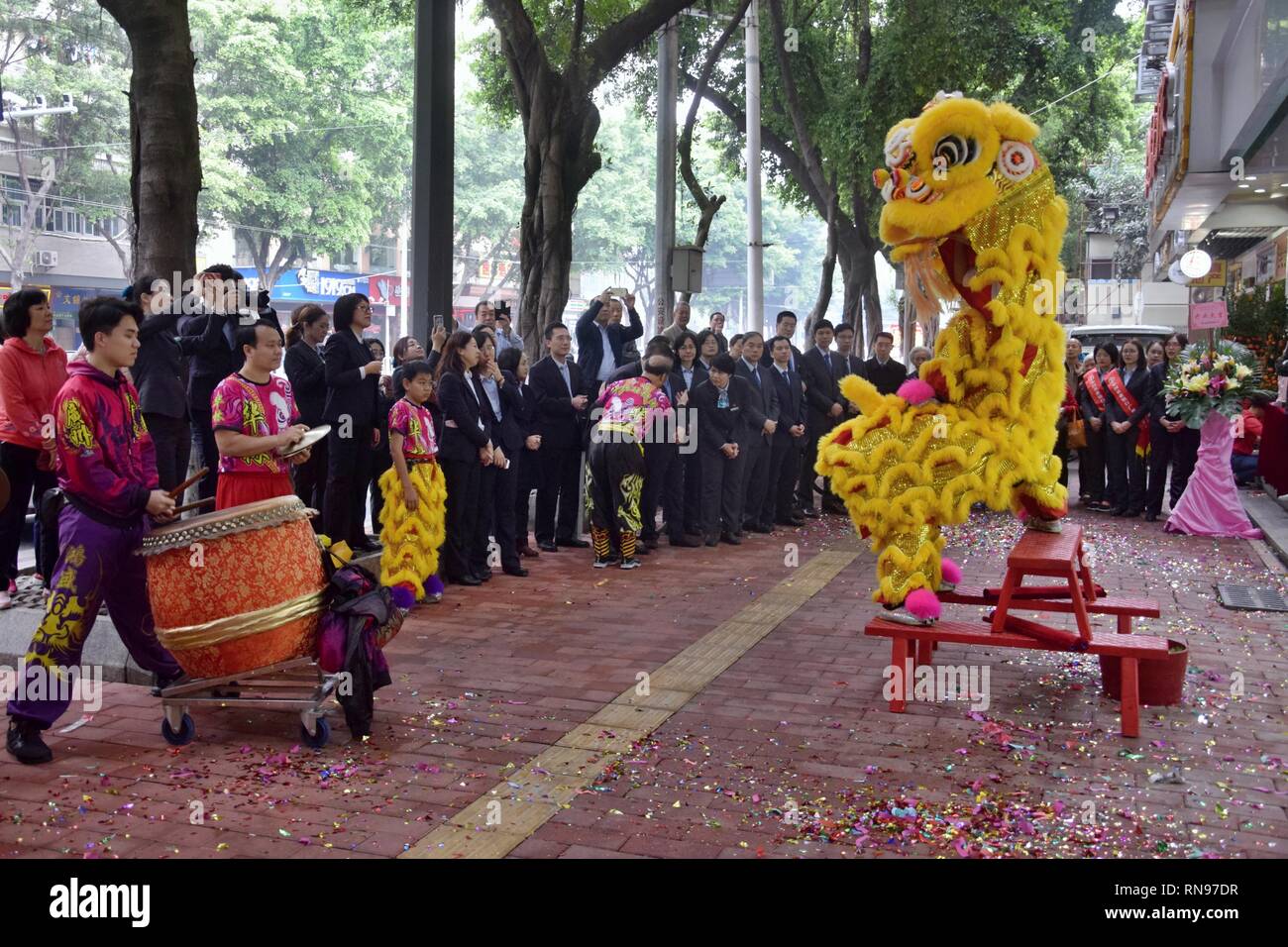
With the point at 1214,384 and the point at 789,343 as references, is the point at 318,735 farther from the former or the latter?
the point at 1214,384

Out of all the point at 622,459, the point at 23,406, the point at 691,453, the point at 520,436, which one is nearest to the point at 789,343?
the point at 691,453

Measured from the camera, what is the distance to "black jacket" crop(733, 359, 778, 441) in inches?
457

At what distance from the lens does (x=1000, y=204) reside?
638 cm

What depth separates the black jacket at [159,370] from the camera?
7.40m

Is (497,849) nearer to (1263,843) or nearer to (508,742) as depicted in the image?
(508,742)

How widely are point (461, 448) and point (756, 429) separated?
3.91 metres

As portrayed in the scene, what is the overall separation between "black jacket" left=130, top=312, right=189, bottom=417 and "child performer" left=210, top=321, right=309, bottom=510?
1365mm

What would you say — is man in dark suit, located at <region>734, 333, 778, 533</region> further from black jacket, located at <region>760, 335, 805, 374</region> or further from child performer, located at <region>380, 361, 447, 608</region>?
child performer, located at <region>380, 361, 447, 608</region>

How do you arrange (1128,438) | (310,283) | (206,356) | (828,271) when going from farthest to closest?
(310,283) < (828,271) < (1128,438) < (206,356)

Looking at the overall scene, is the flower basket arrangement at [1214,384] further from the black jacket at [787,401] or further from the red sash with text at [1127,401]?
the black jacket at [787,401]

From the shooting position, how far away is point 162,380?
7.45m

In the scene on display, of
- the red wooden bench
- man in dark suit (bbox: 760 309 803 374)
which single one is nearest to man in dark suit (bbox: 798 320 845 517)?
man in dark suit (bbox: 760 309 803 374)
